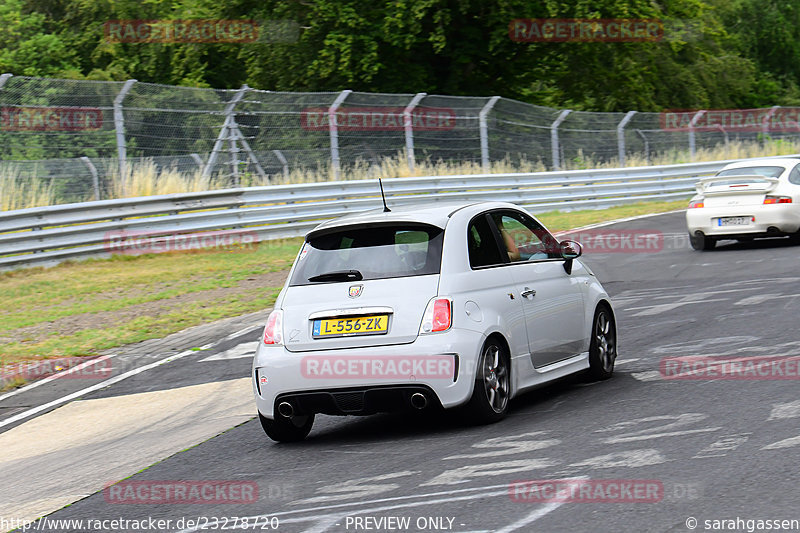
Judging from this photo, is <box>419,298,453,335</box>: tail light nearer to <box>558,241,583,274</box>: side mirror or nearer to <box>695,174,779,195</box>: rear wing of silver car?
<box>558,241,583,274</box>: side mirror

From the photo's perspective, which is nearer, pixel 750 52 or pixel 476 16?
pixel 476 16

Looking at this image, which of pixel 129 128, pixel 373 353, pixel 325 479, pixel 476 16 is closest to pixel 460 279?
pixel 373 353

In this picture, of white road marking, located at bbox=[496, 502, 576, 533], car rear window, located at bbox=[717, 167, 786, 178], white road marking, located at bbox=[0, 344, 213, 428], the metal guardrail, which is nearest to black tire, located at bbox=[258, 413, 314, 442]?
white road marking, located at bbox=[496, 502, 576, 533]

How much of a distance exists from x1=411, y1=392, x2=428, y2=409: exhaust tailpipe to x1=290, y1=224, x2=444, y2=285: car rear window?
2.75ft

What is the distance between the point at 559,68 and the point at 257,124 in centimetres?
1885

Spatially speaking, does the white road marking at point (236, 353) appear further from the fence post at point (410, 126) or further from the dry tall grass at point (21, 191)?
the fence post at point (410, 126)

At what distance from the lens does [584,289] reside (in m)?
9.01

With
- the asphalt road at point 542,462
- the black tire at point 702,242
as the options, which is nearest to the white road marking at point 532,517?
the asphalt road at point 542,462

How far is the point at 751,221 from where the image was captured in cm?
1822

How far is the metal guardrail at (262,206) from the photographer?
18438mm

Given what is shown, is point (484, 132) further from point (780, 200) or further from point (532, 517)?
point (532, 517)

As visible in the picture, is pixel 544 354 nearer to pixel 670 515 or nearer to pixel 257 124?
pixel 670 515

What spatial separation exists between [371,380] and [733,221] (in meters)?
12.4

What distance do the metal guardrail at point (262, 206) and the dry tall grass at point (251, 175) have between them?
2.55 feet
